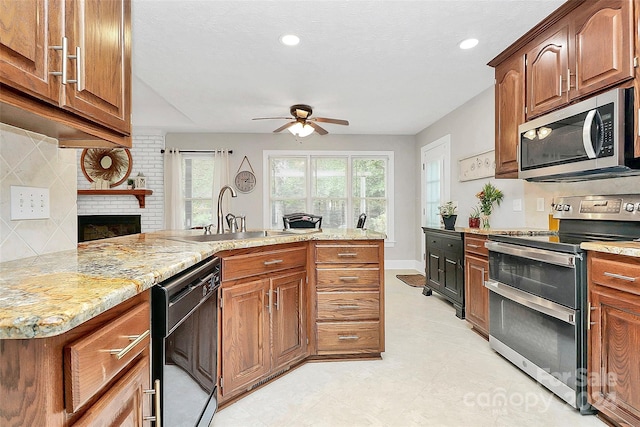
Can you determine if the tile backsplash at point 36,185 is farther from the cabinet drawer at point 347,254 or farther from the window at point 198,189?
the window at point 198,189

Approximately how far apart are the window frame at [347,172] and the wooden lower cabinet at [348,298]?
12.8 ft

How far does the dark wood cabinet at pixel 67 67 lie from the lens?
85 cm

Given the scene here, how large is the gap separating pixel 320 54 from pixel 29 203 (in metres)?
2.42

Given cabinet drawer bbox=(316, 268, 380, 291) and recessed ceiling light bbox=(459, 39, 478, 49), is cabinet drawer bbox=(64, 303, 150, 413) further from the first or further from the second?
recessed ceiling light bbox=(459, 39, 478, 49)

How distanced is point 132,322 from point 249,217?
5442 mm

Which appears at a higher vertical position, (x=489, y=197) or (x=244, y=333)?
(x=489, y=197)

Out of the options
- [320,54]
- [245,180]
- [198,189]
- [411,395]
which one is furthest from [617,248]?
[198,189]

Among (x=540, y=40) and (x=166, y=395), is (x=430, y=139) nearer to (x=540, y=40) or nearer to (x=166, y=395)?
(x=540, y=40)

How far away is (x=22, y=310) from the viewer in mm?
677

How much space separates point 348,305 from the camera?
2480 mm

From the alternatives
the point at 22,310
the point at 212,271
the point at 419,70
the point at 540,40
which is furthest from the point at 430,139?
the point at 22,310

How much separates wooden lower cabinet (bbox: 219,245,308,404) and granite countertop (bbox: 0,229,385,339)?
35cm

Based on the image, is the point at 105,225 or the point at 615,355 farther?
the point at 105,225

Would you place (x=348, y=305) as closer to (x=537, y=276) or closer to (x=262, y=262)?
(x=262, y=262)
